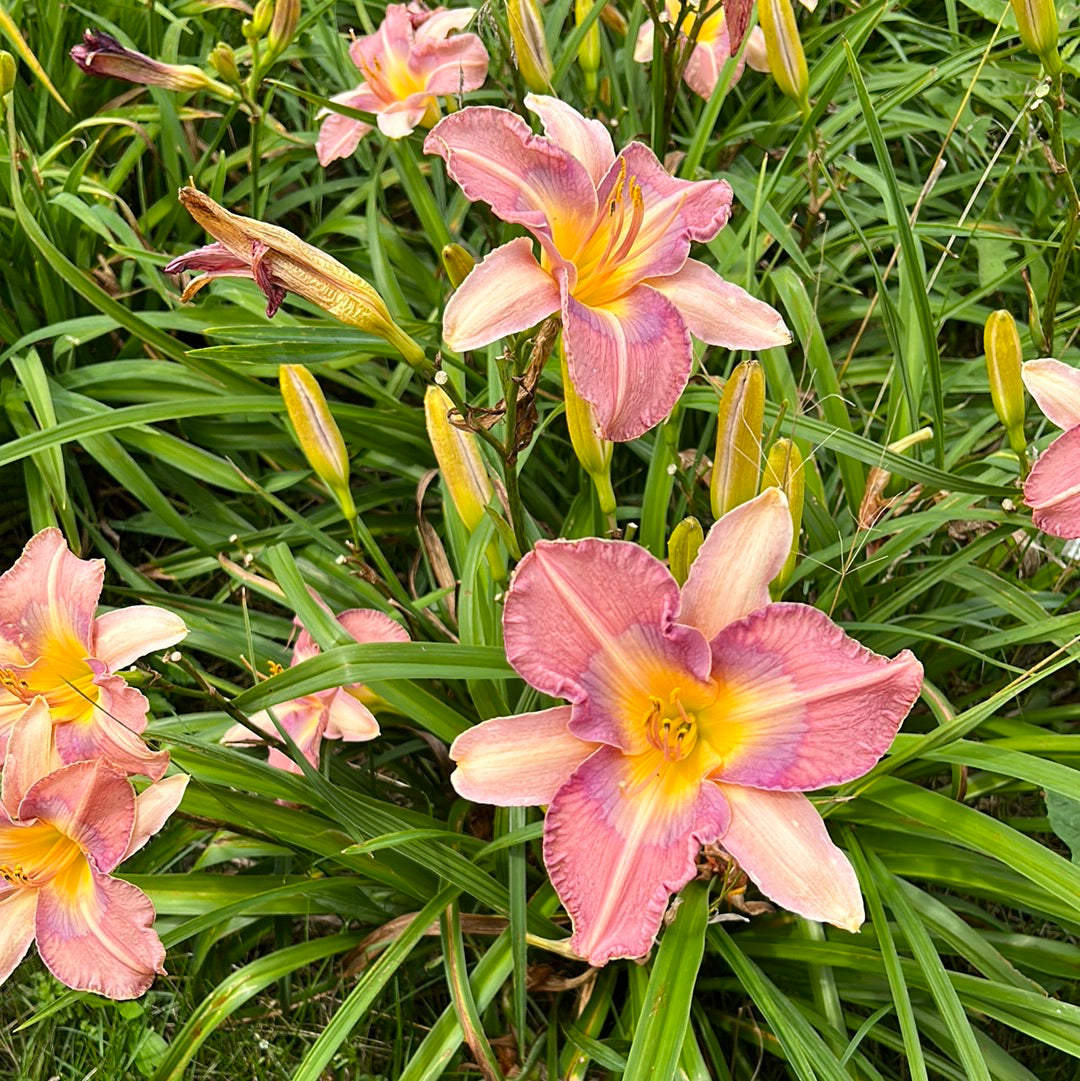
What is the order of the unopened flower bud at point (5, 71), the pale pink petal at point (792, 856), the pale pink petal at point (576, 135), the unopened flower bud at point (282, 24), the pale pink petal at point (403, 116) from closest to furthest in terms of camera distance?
the pale pink petal at point (792, 856)
the pale pink petal at point (576, 135)
the unopened flower bud at point (5, 71)
the unopened flower bud at point (282, 24)
the pale pink petal at point (403, 116)

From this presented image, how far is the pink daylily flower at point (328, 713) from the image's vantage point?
150 centimetres

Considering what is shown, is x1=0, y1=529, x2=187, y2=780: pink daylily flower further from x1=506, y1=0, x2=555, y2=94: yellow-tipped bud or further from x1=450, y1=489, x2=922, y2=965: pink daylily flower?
x1=506, y1=0, x2=555, y2=94: yellow-tipped bud

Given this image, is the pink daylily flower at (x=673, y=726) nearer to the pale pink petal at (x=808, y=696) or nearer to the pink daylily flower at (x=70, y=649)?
the pale pink petal at (x=808, y=696)

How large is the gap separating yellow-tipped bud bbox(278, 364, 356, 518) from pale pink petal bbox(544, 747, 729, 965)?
22.4 inches

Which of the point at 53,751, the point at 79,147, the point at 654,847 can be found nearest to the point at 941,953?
the point at 654,847

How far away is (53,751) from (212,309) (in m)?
1.04

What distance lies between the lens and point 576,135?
52.7 inches

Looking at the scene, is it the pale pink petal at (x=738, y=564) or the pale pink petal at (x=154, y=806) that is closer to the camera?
the pale pink petal at (x=738, y=564)

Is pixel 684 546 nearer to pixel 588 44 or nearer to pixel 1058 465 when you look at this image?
pixel 1058 465

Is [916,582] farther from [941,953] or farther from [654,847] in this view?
[654,847]

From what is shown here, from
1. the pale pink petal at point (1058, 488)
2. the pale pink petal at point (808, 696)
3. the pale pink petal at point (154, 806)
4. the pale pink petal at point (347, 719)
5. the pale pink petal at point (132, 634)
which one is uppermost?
the pale pink petal at point (1058, 488)

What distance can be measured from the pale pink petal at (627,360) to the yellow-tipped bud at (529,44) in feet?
2.21

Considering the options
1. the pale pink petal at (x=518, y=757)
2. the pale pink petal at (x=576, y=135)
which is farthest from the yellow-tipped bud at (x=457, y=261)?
the pale pink petal at (x=518, y=757)

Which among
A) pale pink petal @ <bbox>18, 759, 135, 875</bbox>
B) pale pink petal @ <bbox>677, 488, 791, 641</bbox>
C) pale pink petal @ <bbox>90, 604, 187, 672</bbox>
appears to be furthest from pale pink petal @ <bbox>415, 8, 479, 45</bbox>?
pale pink petal @ <bbox>18, 759, 135, 875</bbox>
